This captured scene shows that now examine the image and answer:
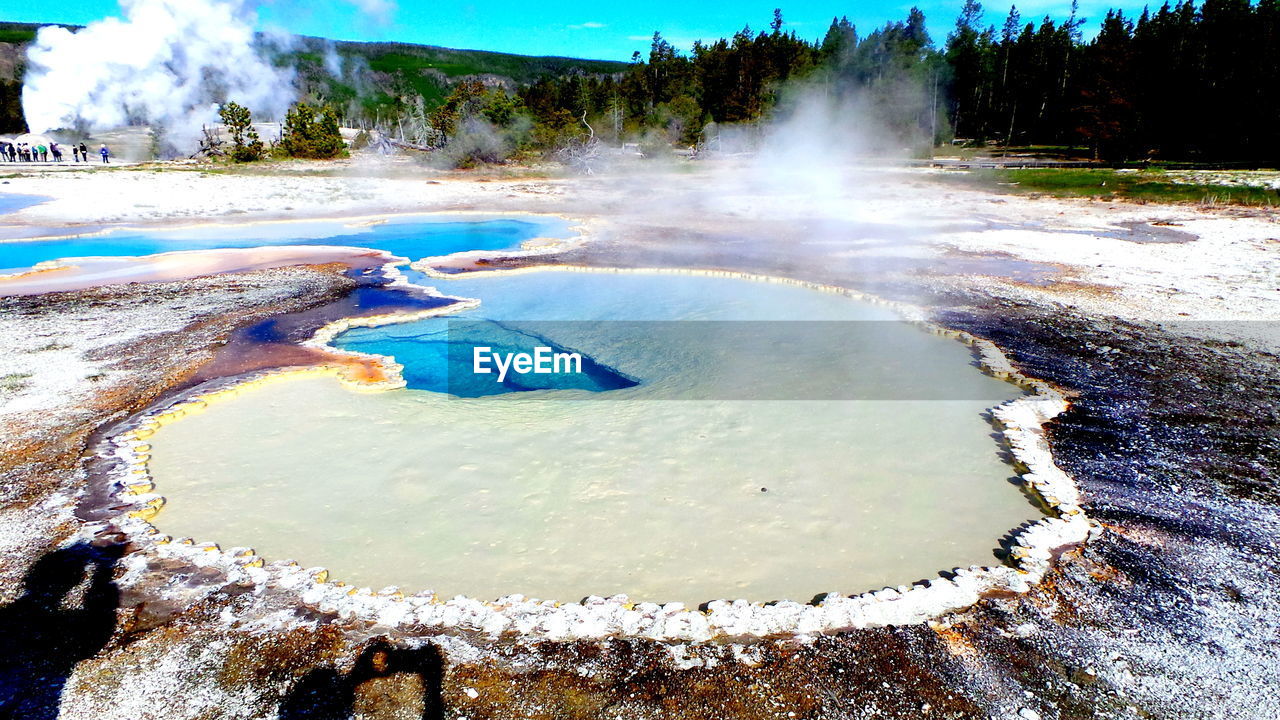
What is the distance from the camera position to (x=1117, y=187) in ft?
51.2

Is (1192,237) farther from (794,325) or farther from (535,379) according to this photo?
(535,379)

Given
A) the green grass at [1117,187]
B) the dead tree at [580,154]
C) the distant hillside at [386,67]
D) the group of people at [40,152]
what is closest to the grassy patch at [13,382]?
the green grass at [1117,187]

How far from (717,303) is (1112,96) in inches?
835

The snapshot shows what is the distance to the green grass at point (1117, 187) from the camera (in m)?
13.7

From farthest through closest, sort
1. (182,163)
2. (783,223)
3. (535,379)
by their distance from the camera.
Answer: (182,163) → (783,223) → (535,379)

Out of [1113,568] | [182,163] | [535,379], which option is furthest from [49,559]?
[182,163]

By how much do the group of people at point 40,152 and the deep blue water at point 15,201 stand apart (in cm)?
774

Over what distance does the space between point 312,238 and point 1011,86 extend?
3308cm

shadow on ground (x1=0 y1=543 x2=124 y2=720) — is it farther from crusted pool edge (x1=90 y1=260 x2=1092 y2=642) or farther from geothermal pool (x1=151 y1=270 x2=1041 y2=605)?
geothermal pool (x1=151 y1=270 x2=1041 y2=605)

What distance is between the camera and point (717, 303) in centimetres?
739

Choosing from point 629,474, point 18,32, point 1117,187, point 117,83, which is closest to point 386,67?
point 18,32

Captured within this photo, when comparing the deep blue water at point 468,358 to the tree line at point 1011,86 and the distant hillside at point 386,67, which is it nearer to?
the tree line at point 1011,86

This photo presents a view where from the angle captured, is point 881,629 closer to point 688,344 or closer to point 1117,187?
point 688,344

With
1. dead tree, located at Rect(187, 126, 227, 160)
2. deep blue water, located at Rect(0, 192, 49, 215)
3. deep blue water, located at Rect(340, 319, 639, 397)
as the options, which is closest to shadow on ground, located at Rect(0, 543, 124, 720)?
deep blue water, located at Rect(340, 319, 639, 397)
